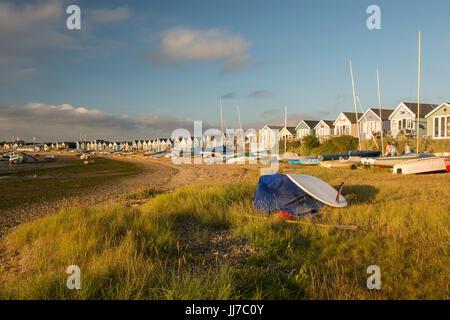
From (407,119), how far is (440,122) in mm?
6361

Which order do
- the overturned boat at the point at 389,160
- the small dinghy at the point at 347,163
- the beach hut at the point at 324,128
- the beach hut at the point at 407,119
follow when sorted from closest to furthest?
the overturned boat at the point at 389,160
the small dinghy at the point at 347,163
the beach hut at the point at 407,119
the beach hut at the point at 324,128

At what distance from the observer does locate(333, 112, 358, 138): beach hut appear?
49.3 m

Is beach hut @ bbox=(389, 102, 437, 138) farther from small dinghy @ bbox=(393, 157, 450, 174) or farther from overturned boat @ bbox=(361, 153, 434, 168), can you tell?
small dinghy @ bbox=(393, 157, 450, 174)

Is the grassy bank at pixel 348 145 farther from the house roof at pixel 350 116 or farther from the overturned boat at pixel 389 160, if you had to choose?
the house roof at pixel 350 116

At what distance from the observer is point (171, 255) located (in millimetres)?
5160

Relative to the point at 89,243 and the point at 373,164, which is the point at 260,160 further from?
the point at 89,243

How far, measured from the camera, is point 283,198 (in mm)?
8375

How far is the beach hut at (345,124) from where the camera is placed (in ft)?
162

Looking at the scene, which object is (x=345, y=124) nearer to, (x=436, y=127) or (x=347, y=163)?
(x=436, y=127)

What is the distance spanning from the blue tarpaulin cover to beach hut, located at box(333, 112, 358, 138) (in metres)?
46.1

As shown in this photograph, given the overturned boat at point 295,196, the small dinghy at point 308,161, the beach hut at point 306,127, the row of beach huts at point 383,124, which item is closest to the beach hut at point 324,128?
the row of beach huts at point 383,124

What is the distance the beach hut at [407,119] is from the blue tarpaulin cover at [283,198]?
35987 millimetres

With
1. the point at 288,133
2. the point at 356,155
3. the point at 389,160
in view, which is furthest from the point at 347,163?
the point at 288,133

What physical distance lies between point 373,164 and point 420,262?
1746 centimetres
